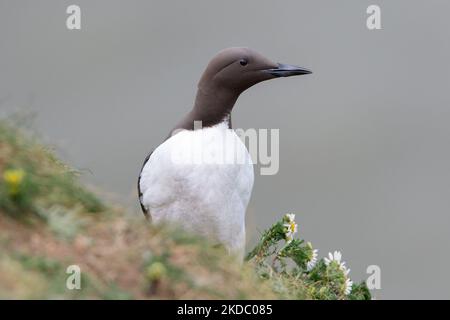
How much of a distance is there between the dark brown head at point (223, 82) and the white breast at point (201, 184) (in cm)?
15

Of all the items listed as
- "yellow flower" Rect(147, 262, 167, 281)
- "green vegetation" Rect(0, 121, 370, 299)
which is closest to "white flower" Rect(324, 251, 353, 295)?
"green vegetation" Rect(0, 121, 370, 299)

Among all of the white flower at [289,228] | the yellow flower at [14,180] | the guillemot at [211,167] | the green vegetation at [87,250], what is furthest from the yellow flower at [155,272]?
the white flower at [289,228]

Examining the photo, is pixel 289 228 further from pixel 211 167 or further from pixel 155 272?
pixel 155 272

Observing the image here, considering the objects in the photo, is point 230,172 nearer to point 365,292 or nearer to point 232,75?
point 232,75

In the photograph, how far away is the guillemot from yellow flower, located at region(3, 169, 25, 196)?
8.94 ft

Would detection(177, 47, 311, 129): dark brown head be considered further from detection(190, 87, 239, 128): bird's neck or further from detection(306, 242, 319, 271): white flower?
detection(306, 242, 319, 271): white flower

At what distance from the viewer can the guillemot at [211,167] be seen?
7.99 metres

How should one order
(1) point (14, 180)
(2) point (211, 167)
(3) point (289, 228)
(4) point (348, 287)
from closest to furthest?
(1) point (14, 180), (4) point (348, 287), (3) point (289, 228), (2) point (211, 167)

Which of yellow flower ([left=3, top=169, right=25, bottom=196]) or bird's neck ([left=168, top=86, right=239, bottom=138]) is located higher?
bird's neck ([left=168, top=86, right=239, bottom=138])

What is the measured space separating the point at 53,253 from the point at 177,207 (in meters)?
2.84

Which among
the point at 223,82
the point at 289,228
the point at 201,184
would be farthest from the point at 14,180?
the point at 223,82

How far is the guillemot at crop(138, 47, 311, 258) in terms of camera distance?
799 cm

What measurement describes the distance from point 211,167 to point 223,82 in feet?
2.66

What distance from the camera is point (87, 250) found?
541 centimetres
